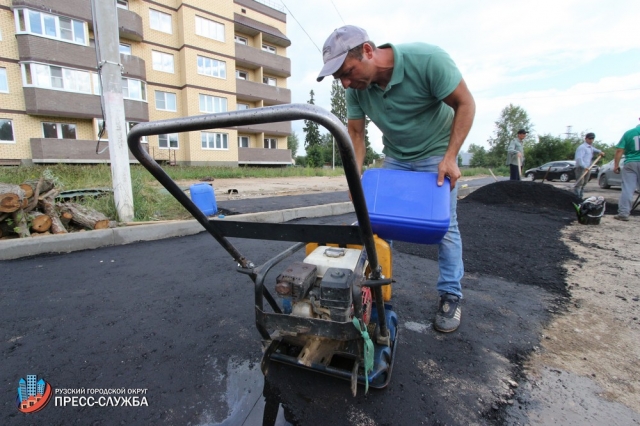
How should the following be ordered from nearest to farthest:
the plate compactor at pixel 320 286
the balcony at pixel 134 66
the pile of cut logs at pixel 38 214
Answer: the plate compactor at pixel 320 286, the pile of cut logs at pixel 38 214, the balcony at pixel 134 66

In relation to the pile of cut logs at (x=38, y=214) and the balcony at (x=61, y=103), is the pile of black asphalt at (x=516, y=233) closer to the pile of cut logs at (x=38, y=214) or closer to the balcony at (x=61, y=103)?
the pile of cut logs at (x=38, y=214)

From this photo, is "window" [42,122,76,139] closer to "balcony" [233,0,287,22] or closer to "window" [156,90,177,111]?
"window" [156,90,177,111]

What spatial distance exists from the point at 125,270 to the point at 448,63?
128 inches

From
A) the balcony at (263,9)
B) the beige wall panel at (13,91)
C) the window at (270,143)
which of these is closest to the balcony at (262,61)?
the balcony at (263,9)

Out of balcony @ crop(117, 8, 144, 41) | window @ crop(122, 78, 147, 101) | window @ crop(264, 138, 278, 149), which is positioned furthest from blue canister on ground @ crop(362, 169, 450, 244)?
window @ crop(264, 138, 278, 149)

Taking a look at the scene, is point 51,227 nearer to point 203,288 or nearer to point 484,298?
point 203,288

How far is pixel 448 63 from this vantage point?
1617 millimetres

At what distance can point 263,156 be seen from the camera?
2573cm

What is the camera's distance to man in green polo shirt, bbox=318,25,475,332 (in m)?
1.46

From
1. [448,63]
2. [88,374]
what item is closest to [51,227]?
[88,374]

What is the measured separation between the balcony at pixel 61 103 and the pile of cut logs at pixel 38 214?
44.3 ft

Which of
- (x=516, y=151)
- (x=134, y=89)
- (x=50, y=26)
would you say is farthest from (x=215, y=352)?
(x=50, y=26)

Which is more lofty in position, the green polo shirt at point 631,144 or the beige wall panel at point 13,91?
the beige wall panel at point 13,91

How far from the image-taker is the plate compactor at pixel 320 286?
96 cm
